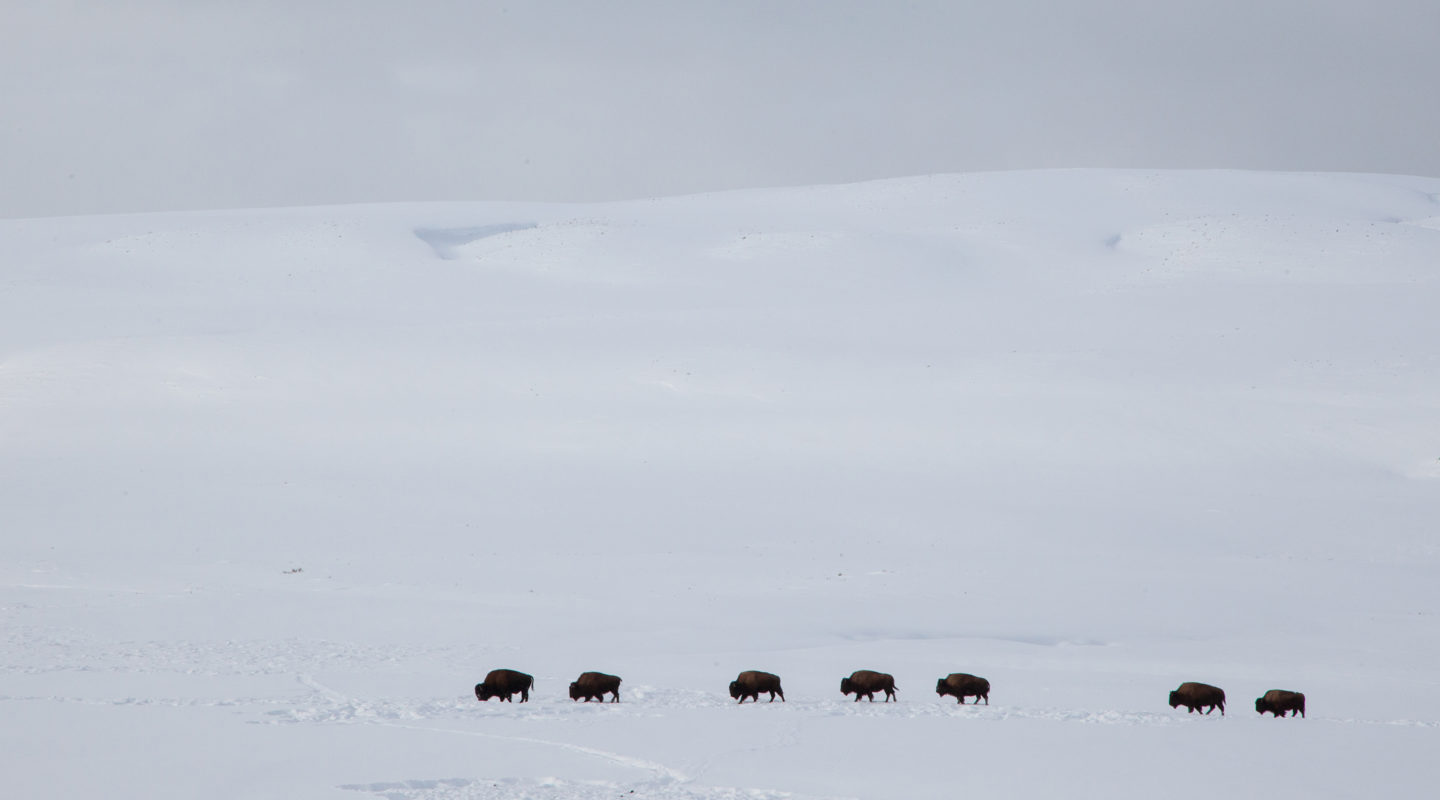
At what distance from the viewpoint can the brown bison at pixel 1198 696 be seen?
537 inches

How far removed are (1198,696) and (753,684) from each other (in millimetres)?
4930

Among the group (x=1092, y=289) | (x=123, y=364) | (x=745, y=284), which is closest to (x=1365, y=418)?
(x=1092, y=289)

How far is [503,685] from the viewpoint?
1348 centimetres

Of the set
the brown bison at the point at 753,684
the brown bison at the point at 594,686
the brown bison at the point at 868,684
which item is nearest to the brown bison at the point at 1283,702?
the brown bison at the point at 868,684

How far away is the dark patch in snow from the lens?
6159cm

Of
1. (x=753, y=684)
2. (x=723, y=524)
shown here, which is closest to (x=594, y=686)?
(x=753, y=684)

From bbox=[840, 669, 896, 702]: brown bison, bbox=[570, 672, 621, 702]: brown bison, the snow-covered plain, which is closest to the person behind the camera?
the snow-covered plain

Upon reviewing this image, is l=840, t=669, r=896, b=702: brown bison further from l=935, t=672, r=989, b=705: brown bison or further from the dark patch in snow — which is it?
the dark patch in snow

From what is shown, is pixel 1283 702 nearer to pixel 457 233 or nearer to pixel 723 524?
pixel 723 524

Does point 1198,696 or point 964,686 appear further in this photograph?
point 964,686

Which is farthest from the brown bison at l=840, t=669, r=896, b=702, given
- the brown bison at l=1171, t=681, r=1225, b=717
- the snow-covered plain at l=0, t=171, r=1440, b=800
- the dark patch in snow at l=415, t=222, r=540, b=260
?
the dark patch in snow at l=415, t=222, r=540, b=260

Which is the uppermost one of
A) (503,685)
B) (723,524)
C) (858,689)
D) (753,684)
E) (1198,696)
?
(723,524)

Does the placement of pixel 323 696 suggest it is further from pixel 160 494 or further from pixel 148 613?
pixel 160 494

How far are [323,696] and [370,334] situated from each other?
1008 inches
